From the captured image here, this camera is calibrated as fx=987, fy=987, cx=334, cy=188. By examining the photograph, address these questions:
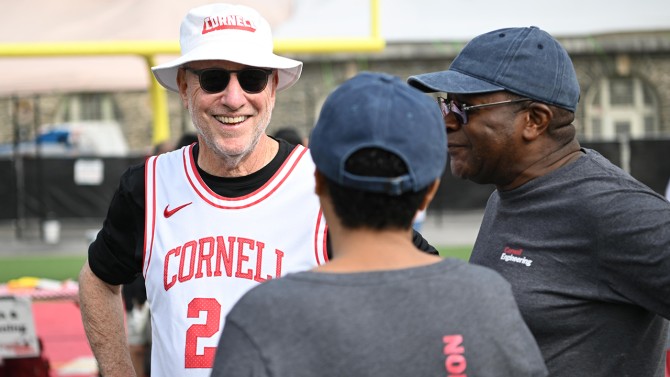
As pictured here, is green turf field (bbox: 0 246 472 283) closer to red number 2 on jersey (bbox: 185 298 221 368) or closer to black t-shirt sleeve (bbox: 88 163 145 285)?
→ black t-shirt sleeve (bbox: 88 163 145 285)

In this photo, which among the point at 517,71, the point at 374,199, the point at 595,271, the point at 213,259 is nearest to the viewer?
the point at 374,199

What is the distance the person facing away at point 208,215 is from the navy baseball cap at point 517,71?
1.52 feet

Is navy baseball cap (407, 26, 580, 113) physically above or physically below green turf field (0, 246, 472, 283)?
above

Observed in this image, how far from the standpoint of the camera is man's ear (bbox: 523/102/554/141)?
274 cm

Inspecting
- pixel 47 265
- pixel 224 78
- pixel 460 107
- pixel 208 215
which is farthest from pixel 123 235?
pixel 47 265

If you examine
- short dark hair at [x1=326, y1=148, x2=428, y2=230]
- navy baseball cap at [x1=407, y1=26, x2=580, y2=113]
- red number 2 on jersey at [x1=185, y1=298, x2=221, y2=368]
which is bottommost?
red number 2 on jersey at [x1=185, y1=298, x2=221, y2=368]

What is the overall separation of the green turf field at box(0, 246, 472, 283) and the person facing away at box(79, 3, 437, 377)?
980cm

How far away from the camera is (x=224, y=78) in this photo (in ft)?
10.2

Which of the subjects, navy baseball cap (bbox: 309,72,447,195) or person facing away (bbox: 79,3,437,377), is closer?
navy baseball cap (bbox: 309,72,447,195)

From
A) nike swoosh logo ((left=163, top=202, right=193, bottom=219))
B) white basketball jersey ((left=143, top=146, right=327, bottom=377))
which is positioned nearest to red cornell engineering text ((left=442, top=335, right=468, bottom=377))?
white basketball jersey ((left=143, top=146, right=327, bottom=377))

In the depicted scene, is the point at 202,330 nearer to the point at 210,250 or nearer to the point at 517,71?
the point at 210,250

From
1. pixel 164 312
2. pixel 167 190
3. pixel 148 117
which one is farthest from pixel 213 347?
pixel 148 117

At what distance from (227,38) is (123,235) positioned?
27.4 inches

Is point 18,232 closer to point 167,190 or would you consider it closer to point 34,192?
point 34,192
